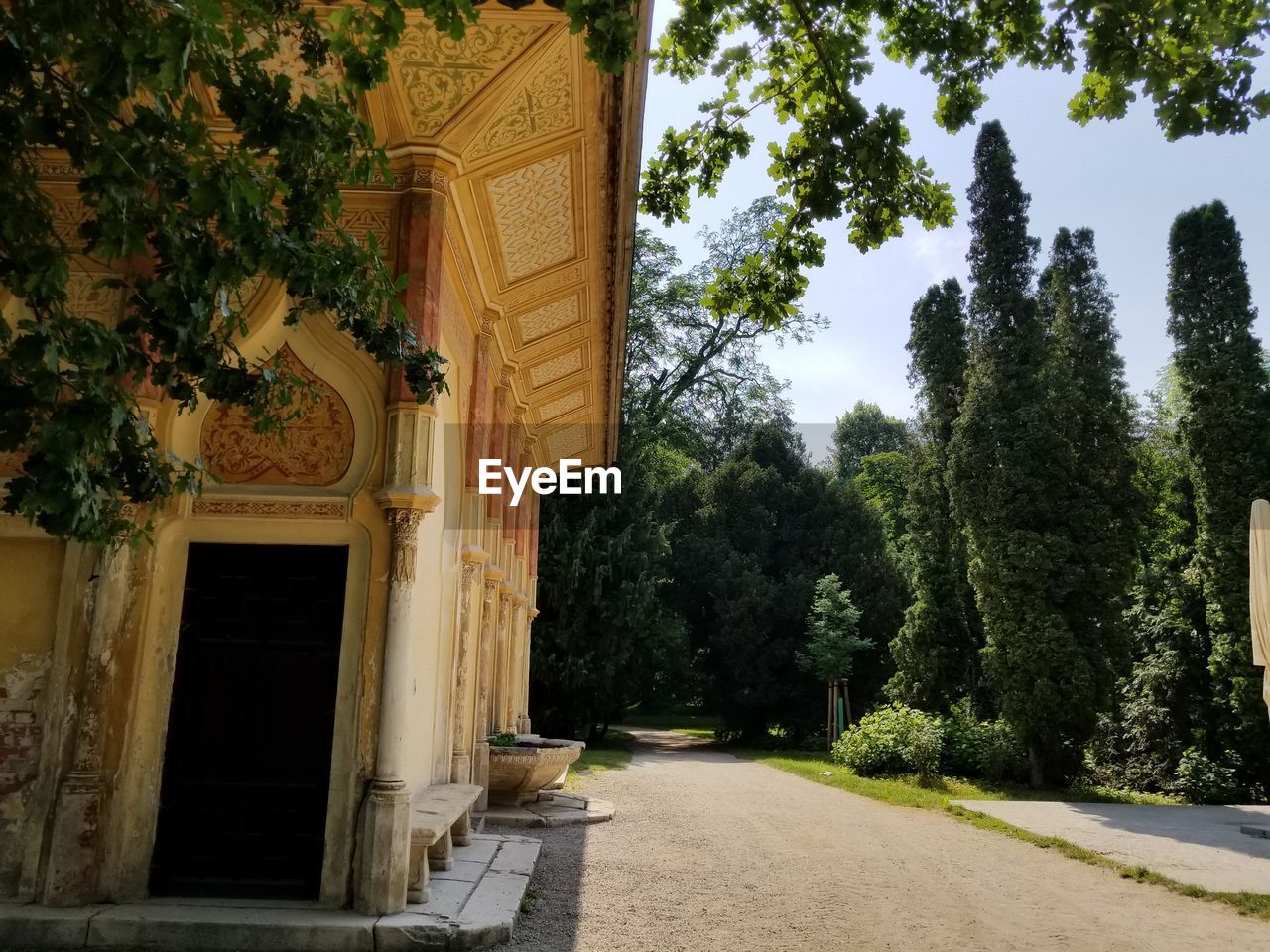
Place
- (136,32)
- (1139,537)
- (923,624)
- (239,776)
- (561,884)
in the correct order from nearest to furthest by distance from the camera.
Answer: (136,32) < (239,776) < (561,884) < (1139,537) < (923,624)

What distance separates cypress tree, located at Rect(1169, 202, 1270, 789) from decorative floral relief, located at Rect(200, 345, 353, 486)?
1515cm

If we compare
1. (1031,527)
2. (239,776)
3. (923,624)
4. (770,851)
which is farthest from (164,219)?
(923,624)

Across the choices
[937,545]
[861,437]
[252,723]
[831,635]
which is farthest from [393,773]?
[861,437]

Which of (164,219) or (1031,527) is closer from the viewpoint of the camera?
(164,219)

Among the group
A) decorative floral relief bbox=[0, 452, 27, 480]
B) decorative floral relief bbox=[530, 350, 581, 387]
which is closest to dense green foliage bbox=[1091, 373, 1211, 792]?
decorative floral relief bbox=[530, 350, 581, 387]

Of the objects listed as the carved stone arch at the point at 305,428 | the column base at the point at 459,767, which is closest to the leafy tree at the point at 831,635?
the column base at the point at 459,767

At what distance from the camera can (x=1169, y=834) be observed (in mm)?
10641

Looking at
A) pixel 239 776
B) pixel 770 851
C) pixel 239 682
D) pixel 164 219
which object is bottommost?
pixel 770 851

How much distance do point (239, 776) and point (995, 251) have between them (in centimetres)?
1744

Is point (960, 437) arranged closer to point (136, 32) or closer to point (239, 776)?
point (239, 776)

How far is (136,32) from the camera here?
2639mm

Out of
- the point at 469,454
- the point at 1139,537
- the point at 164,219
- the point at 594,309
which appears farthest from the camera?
the point at 1139,537

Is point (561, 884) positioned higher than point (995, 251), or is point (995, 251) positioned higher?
point (995, 251)

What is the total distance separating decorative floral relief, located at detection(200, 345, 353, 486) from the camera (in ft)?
20.3
